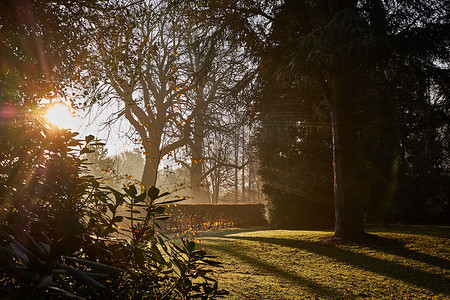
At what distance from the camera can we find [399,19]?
696cm

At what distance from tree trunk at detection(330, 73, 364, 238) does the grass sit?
1.55ft

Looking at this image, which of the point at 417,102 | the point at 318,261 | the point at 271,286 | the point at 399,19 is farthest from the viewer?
the point at 417,102

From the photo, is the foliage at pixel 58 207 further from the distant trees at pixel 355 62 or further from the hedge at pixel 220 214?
the hedge at pixel 220 214

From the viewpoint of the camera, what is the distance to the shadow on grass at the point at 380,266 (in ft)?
15.6

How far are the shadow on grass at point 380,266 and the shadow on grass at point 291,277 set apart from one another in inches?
51.2

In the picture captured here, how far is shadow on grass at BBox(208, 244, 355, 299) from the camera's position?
14.2 feet

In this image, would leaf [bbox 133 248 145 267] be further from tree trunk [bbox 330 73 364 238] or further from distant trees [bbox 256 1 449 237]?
tree trunk [bbox 330 73 364 238]

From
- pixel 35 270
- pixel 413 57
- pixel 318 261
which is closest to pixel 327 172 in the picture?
pixel 413 57

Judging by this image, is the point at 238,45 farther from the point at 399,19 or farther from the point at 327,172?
the point at 327,172

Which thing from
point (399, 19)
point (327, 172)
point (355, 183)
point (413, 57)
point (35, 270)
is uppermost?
point (399, 19)

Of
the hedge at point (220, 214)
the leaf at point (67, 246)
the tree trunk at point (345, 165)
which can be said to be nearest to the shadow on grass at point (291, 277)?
the tree trunk at point (345, 165)

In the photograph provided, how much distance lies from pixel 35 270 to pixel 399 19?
8043 mm

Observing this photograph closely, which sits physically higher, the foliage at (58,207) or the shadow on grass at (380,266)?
the foliage at (58,207)

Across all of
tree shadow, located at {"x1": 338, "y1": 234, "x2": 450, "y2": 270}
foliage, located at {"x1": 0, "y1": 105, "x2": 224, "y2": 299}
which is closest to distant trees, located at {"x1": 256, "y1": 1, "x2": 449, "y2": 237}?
tree shadow, located at {"x1": 338, "y1": 234, "x2": 450, "y2": 270}
